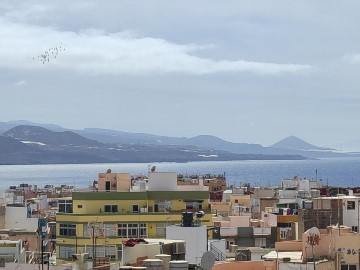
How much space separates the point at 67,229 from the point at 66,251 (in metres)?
1.52

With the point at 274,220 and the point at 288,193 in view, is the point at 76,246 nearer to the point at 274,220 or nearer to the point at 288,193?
the point at 274,220

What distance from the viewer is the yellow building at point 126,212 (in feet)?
164

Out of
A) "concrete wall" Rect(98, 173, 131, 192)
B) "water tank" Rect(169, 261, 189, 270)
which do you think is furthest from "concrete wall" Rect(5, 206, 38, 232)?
"water tank" Rect(169, 261, 189, 270)

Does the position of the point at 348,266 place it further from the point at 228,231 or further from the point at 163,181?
the point at 228,231

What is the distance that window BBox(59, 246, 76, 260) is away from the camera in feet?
162

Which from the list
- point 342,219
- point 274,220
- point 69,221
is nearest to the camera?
point 342,219

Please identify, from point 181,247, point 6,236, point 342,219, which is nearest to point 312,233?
point 181,247

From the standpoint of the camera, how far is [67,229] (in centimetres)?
5081

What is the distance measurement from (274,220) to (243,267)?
36.0 m

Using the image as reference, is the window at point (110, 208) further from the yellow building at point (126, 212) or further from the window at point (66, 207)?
the window at point (66, 207)

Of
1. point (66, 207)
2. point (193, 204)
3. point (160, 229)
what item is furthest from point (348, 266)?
point (66, 207)

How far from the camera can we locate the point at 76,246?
4797 cm

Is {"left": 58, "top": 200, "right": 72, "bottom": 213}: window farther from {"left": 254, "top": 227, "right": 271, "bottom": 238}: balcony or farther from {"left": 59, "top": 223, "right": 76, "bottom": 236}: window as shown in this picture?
{"left": 254, "top": 227, "right": 271, "bottom": 238}: balcony

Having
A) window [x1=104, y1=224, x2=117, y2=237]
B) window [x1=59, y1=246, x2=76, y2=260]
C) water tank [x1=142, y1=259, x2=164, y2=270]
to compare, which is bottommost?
window [x1=59, y1=246, x2=76, y2=260]
